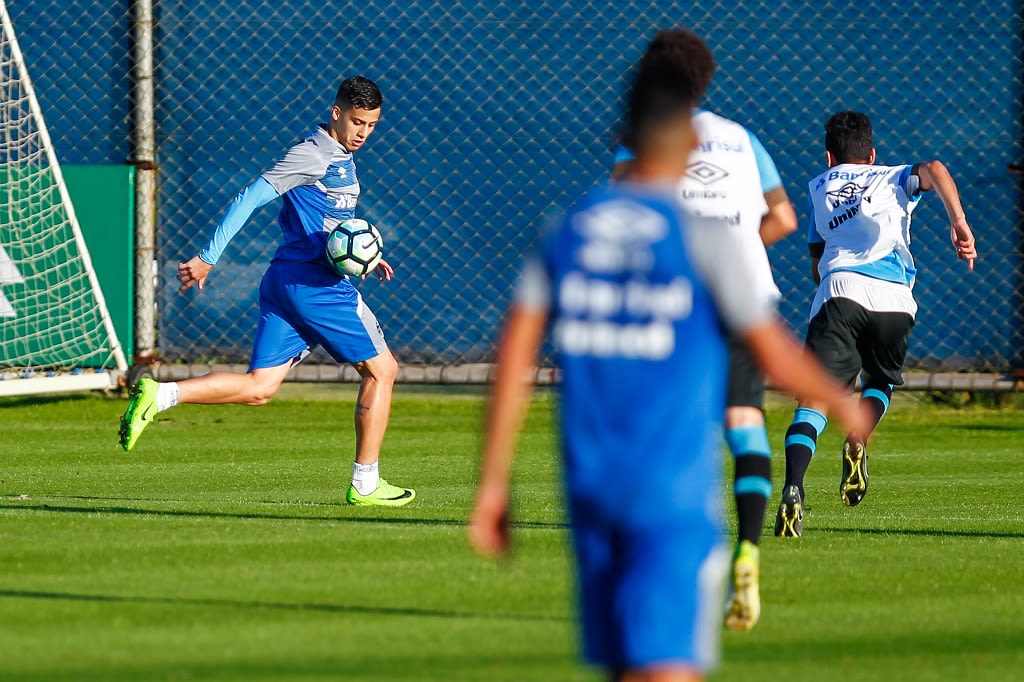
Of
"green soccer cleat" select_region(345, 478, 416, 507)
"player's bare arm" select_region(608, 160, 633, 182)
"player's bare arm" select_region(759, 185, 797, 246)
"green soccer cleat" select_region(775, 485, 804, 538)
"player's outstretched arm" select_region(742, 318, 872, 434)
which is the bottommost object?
"green soccer cleat" select_region(345, 478, 416, 507)

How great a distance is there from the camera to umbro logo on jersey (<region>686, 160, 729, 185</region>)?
18.6 feet

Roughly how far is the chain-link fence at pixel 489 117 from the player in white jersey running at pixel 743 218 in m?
7.13

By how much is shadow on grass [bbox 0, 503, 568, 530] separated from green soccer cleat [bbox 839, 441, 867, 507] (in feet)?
5.20

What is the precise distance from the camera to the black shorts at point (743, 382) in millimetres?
5547

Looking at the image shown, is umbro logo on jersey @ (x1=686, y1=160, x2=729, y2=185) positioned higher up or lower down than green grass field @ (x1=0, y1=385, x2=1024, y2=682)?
higher up

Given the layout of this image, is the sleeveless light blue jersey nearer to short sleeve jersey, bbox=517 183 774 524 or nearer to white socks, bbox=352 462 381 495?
short sleeve jersey, bbox=517 183 774 524

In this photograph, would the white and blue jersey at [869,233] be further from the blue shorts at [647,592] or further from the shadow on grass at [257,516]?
the blue shorts at [647,592]

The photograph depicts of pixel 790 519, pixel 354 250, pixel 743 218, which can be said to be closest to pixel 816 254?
pixel 790 519

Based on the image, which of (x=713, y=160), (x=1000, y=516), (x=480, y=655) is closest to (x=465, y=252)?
(x=1000, y=516)

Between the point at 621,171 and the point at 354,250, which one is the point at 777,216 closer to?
the point at 621,171

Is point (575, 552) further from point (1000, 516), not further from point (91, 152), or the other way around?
point (91, 152)

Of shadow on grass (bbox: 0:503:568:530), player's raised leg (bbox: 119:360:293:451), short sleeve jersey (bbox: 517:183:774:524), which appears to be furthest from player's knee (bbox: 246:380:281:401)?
short sleeve jersey (bbox: 517:183:774:524)

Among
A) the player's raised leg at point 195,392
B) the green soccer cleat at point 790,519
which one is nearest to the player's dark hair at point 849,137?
the green soccer cleat at point 790,519

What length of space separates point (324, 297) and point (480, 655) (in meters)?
4.08
